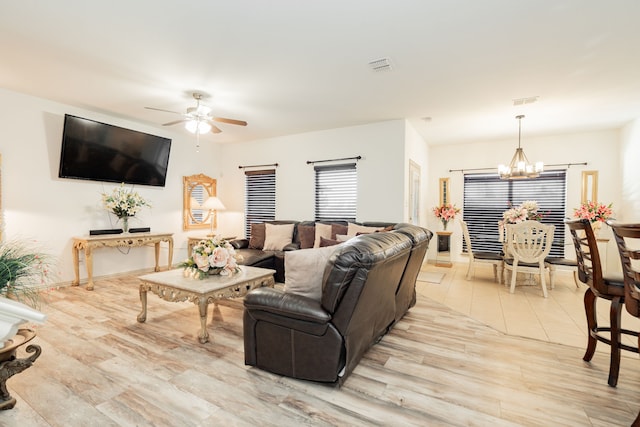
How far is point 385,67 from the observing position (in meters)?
3.17

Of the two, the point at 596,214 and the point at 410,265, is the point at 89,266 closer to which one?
the point at 410,265

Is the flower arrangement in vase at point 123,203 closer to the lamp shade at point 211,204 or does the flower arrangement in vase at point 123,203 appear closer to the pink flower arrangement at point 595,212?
the lamp shade at point 211,204

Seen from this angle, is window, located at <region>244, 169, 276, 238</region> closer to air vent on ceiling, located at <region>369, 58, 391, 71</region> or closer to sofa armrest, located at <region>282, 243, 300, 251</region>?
sofa armrest, located at <region>282, 243, 300, 251</region>

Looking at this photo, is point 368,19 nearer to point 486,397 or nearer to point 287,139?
point 486,397

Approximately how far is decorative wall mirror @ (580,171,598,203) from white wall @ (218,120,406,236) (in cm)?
356

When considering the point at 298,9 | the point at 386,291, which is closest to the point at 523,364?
the point at 386,291

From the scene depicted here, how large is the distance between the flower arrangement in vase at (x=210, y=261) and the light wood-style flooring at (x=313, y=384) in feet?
1.78

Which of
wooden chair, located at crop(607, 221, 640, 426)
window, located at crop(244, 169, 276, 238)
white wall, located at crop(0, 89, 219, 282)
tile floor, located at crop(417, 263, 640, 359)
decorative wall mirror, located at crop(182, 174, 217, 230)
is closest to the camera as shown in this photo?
wooden chair, located at crop(607, 221, 640, 426)

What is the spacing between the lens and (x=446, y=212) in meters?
6.50

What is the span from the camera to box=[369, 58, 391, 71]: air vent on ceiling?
3.03m

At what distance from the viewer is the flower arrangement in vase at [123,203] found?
4.88 meters

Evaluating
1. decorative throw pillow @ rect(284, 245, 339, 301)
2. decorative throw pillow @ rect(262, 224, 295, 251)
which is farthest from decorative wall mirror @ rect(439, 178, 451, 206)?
decorative throw pillow @ rect(284, 245, 339, 301)

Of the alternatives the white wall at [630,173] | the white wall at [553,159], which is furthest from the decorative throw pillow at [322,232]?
the white wall at [630,173]

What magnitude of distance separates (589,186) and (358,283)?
19.9 feet
